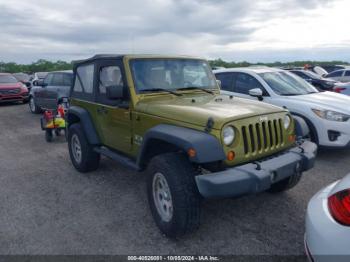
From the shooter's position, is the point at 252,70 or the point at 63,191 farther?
the point at 252,70

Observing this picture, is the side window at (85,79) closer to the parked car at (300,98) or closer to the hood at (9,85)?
the parked car at (300,98)

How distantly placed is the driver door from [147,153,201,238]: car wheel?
101 cm

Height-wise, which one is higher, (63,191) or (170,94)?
(170,94)

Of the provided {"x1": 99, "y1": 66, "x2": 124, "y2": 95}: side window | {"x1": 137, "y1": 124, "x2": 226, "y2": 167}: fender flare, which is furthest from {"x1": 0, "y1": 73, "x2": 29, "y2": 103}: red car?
{"x1": 137, "y1": 124, "x2": 226, "y2": 167}: fender flare

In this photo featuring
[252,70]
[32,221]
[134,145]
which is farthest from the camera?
[252,70]

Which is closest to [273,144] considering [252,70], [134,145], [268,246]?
[268,246]

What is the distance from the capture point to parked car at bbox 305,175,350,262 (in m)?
1.91

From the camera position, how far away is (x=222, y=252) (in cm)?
313

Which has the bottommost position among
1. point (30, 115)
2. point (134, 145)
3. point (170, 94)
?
point (30, 115)

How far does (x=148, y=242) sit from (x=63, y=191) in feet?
6.69

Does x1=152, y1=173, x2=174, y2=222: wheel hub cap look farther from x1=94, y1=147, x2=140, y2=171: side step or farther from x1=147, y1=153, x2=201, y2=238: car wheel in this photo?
x1=94, y1=147, x2=140, y2=171: side step

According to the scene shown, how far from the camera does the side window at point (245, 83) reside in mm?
7109

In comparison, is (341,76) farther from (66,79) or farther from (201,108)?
(201,108)

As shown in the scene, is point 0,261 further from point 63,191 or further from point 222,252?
point 222,252
